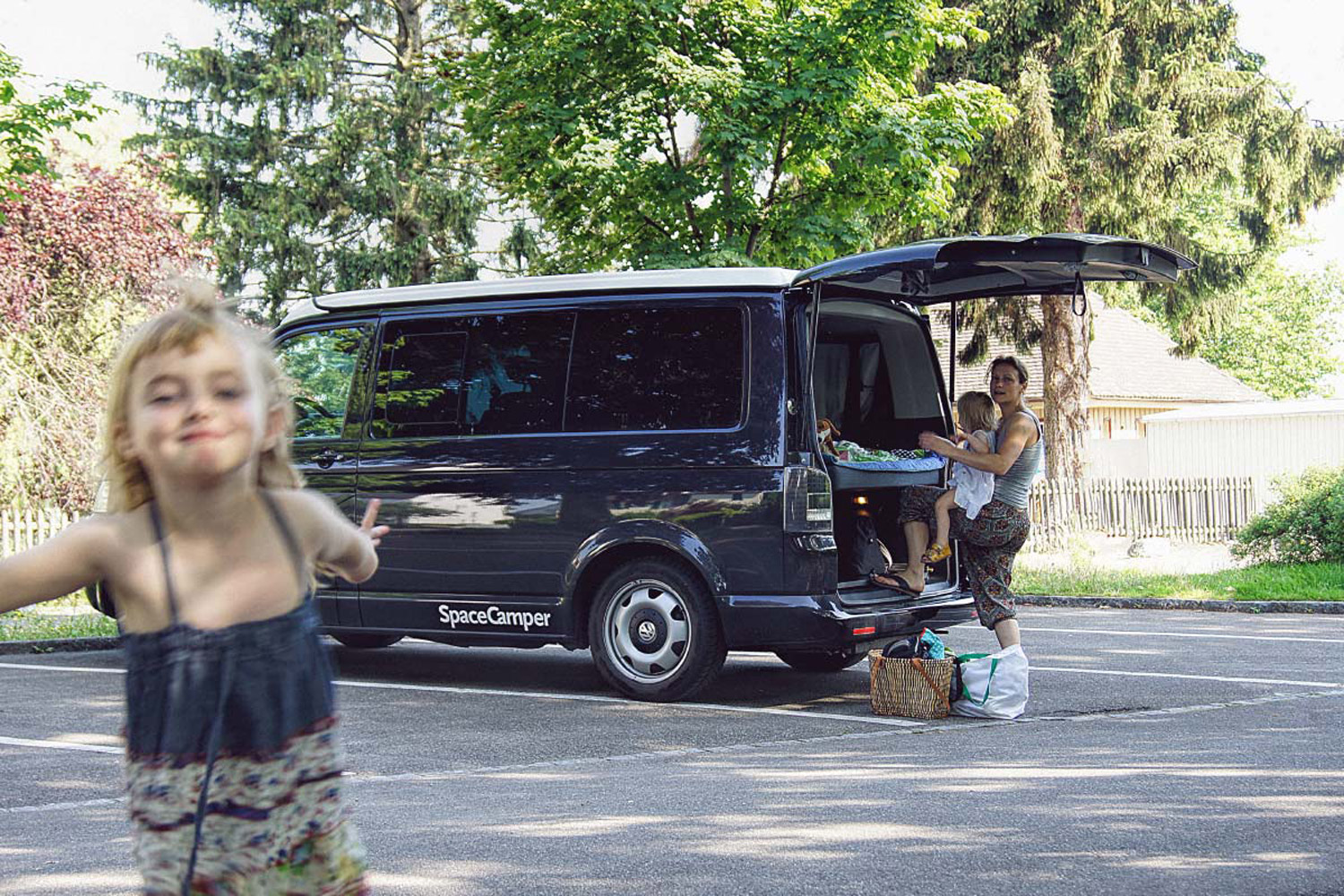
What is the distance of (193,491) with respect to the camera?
2459 mm

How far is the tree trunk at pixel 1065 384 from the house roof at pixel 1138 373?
47.0 ft

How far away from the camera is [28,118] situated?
1680 centimetres

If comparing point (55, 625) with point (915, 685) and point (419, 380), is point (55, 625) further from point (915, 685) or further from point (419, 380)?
point (915, 685)

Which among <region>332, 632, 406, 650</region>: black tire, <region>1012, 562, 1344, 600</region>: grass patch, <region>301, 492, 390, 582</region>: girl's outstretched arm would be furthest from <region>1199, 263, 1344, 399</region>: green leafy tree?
<region>301, 492, 390, 582</region>: girl's outstretched arm

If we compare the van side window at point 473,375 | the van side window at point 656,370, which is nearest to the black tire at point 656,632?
the van side window at point 656,370

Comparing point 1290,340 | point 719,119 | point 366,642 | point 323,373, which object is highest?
point 1290,340

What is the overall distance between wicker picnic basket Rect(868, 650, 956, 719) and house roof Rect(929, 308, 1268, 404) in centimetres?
3408

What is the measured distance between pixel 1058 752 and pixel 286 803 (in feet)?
17.5

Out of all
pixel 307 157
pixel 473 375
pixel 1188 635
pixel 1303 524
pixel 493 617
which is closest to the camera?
pixel 493 617

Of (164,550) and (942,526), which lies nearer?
(164,550)

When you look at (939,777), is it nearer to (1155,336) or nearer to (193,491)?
(193,491)

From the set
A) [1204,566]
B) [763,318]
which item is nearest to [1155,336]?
[1204,566]

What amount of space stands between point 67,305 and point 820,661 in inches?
714

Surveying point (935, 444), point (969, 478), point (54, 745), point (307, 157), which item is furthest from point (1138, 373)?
point (54, 745)
